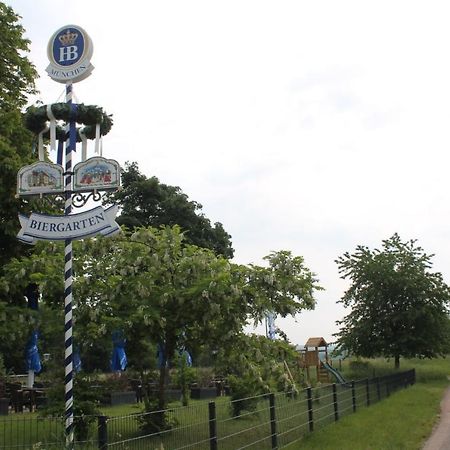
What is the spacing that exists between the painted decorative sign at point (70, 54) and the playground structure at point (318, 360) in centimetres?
2247

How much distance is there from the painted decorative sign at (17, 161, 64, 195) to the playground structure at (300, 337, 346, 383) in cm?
2229

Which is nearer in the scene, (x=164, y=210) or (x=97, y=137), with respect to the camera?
(x=97, y=137)

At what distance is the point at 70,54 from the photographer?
10266 millimetres

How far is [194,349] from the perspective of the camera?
13.7 metres

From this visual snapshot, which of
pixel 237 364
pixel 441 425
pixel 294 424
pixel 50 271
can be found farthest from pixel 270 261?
pixel 441 425

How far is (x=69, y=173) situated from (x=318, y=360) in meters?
29.0

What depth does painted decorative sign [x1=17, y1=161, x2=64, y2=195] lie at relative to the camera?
9719 mm

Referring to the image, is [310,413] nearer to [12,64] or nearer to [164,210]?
[12,64]

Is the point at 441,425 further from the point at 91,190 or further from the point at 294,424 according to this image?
the point at 91,190

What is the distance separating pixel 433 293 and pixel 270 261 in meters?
24.3

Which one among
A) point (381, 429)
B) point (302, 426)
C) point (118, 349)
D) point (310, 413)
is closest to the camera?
point (302, 426)

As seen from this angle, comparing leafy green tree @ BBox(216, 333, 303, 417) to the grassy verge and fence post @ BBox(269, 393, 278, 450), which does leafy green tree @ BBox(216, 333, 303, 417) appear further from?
the grassy verge

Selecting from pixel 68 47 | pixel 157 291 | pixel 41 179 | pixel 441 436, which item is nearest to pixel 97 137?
pixel 41 179

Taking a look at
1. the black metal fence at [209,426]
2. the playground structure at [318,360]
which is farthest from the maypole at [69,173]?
the playground structure at [318,360]
